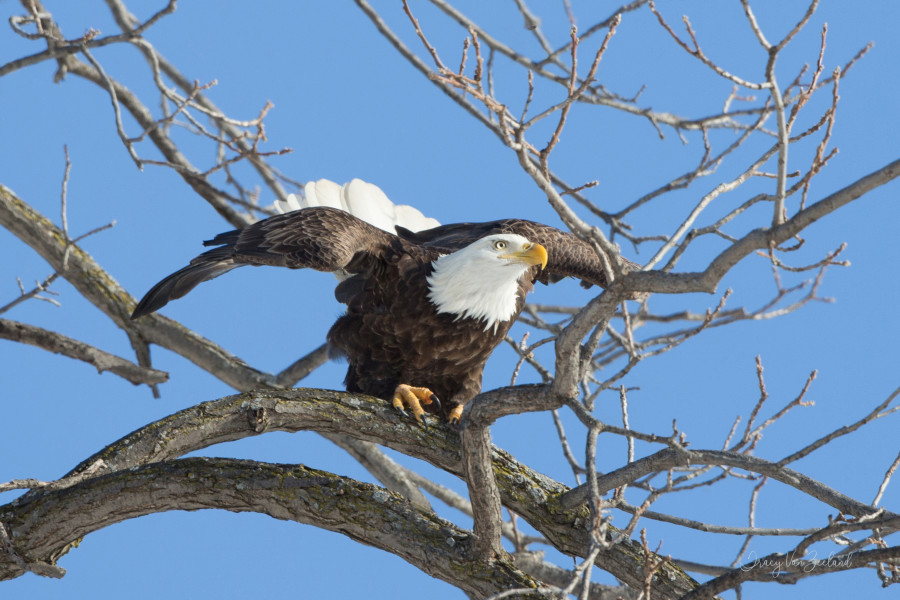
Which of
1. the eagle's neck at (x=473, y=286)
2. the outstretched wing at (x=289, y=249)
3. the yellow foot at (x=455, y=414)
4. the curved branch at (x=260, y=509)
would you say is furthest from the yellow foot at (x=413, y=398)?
the outstretched wing at (x=289, y=249)

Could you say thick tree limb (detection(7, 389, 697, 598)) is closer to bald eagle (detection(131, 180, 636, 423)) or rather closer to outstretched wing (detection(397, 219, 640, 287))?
bald eagle (detection(131, 180, 636, 423))

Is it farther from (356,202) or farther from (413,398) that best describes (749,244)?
(356,202)

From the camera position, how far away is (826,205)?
2.22 meters

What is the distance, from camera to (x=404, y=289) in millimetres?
4129

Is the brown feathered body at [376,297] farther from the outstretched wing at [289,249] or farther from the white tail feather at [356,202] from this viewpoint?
the white tail feather at [356,202]

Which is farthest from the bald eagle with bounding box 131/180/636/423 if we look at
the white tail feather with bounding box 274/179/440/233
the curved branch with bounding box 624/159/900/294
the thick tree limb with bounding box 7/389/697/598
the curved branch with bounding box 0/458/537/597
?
the curved branch with bounding box 624/159/900/294

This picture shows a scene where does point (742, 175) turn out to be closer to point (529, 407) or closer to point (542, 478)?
point (529, 407)

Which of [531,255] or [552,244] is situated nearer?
[531,255]

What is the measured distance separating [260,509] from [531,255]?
1.42 meters

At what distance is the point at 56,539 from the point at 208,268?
1.23m

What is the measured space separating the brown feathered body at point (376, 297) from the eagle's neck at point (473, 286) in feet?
0.09

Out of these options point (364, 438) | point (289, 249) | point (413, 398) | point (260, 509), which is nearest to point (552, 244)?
point (413, 398)

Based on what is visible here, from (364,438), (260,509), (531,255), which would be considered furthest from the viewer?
(531,255)

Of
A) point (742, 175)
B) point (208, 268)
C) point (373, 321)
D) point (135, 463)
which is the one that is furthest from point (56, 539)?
point (742, 175)
